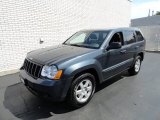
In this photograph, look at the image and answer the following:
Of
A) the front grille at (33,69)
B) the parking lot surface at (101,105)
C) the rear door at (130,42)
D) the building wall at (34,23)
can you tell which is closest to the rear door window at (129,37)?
the rear door at (130,42)

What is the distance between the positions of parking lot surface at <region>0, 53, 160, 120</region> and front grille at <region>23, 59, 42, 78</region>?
2.56 ft

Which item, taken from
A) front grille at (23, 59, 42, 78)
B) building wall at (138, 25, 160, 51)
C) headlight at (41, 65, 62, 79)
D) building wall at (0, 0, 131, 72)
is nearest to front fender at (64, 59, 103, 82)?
headlight at (41, 65, 62, 79)

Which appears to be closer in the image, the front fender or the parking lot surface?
the front fender

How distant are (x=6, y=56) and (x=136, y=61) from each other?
4789 mm

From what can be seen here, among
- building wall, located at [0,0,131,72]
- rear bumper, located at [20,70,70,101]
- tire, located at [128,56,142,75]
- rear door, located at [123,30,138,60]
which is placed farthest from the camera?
building wall, located at [0,0,131,72]

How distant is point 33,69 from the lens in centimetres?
335

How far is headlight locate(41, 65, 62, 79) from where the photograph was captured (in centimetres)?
295

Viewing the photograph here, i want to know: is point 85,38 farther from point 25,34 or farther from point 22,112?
point 25,34

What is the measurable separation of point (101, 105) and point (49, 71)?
1444mm

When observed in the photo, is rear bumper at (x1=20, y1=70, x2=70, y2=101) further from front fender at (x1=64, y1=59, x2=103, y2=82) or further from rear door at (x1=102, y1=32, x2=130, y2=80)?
rear door at (x1=102, y1=32, x2=130, y2=80)

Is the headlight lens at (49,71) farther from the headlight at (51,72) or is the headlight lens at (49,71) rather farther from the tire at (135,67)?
the tire at (135,67)

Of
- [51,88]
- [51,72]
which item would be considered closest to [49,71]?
[51,72]

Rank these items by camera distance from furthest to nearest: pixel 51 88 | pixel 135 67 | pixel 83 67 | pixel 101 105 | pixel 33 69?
1. pixel 135 67
2. pixel 101 105
3. pixel 33 69
4. pixel 83 67
5. pixel 51 88

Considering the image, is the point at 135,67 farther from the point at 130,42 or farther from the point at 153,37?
the point at 153,37
